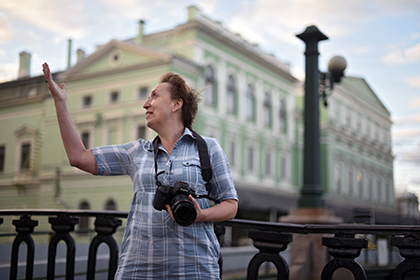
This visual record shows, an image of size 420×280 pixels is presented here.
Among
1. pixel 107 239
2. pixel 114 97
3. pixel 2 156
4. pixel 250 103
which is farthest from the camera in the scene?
pixel 250 103

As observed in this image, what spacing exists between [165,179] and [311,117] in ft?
18.5

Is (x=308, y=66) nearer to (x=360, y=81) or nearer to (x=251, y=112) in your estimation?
(x=251, y=112)

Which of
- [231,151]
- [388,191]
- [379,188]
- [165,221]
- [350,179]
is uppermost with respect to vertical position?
[231,151]

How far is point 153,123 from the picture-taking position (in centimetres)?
239

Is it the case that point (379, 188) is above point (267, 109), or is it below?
below

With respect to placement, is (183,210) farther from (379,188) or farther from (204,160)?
(379,188)

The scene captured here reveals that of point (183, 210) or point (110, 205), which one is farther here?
point (110, 205)

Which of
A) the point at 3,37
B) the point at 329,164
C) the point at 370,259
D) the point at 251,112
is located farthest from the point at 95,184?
the point at 3,37

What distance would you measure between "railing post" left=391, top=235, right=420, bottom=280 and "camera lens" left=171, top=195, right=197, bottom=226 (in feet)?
3.63

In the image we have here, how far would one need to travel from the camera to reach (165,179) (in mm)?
2227

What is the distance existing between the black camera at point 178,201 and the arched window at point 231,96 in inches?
1042

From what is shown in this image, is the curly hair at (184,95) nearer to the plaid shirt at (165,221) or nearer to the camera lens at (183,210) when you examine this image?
the plaid shirt at (165,221)

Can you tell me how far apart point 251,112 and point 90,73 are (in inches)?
398

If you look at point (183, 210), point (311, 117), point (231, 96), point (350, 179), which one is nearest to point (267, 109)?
point (231, 96)
